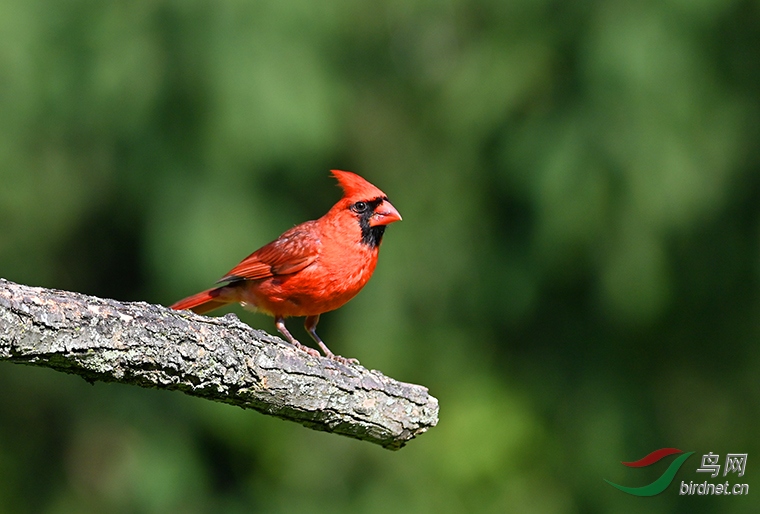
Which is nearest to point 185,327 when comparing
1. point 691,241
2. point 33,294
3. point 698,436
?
point 33,294

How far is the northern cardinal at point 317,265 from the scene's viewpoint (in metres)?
3.62

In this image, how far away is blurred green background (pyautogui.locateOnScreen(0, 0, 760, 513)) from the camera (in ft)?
16.0

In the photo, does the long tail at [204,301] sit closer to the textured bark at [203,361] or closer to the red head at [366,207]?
the red head at [366,207]

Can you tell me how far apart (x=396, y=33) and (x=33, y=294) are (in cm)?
459

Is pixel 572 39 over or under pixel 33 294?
over

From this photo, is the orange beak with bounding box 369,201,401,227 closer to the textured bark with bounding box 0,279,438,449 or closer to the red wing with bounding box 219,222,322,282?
the red wing with bounding box 219,222,322,282

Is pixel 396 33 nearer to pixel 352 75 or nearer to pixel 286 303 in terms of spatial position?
pixel 352 75

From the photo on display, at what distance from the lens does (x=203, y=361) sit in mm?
2354

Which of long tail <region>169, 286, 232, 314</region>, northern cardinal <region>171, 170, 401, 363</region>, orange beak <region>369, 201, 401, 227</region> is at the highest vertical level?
orange beak <region>369, 201, 401, 227</region>

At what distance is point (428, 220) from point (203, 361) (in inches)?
142

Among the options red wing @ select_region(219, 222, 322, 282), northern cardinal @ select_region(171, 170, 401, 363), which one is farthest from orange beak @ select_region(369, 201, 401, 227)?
red wing @ select_region(219, 222, 322, 282)

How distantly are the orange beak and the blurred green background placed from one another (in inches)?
50.1

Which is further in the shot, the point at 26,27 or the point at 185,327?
the point at 26,27

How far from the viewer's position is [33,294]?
205 centimetres
